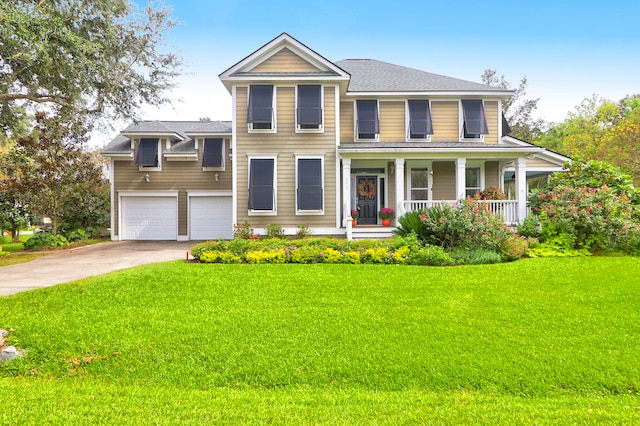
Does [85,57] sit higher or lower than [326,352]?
higher

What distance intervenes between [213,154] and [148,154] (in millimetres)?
2929

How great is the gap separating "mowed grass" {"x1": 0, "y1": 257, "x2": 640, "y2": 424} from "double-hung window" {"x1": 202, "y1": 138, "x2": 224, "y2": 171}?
32.1 feet

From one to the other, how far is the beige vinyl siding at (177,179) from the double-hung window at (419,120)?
333 inches

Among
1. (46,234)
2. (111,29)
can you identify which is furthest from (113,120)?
(46,234)

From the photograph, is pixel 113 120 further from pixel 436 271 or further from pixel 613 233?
pixel 613 233

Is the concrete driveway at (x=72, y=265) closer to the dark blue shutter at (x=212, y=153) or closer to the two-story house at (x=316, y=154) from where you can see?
the two-story house at (x=316, y=154)

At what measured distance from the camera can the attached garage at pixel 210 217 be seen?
16.1 meters

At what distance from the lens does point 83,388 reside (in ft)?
11.5

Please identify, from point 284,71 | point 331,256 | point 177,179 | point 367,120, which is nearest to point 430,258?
point 331,256

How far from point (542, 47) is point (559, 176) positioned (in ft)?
32.0

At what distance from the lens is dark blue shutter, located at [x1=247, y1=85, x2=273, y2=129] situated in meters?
12.4

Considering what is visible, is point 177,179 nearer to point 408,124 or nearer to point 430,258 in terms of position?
point 408,124

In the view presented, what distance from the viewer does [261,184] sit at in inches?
489

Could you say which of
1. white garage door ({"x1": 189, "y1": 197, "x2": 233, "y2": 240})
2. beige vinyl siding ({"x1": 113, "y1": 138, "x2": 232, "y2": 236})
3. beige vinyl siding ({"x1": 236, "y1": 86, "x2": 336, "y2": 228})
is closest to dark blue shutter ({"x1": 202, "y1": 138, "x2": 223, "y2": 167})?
beige vinyl siding ({"x1": 113, "y1": 138, "x2": 232, "y2": 236})
